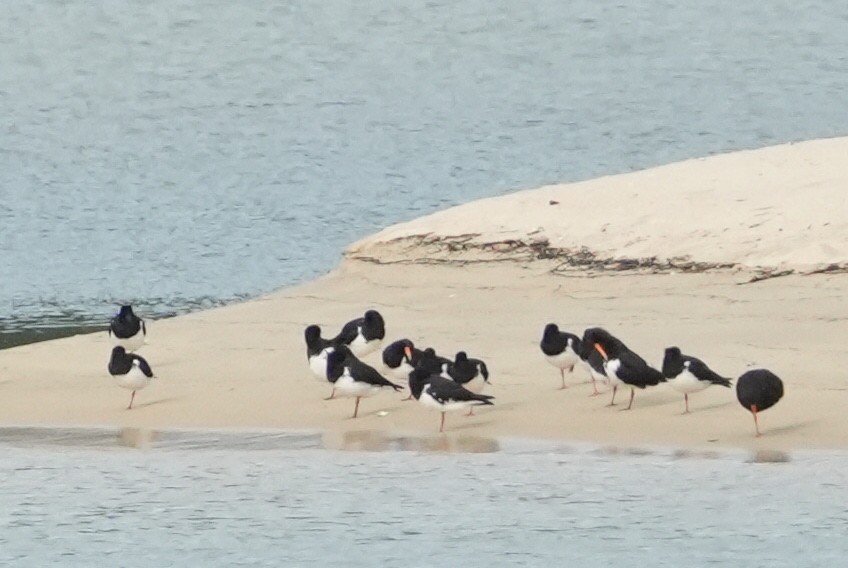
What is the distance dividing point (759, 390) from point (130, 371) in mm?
4270

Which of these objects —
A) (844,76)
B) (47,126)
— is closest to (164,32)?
(47,126)

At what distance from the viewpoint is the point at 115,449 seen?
12750 mm

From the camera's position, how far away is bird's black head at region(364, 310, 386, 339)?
14438 millimetres

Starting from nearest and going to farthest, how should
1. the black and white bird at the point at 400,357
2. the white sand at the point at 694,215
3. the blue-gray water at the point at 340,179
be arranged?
the blue-gray water at the point at 340,179, the black and white bird at the point at 400,357, the white sand at the point at 694,215

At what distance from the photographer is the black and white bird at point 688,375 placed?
492 inches

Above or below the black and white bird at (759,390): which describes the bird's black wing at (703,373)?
above

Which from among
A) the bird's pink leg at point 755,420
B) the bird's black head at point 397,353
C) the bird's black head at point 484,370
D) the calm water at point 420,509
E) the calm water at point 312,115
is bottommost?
the calm water at point 420,509

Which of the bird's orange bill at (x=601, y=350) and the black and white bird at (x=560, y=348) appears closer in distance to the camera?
the bird's orange bill at (x=601, y=350)

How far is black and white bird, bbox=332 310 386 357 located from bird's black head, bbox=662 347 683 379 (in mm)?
2484

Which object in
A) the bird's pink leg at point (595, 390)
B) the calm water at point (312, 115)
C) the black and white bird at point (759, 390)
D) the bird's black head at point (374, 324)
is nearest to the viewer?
the black and white bird at point (759, 390)

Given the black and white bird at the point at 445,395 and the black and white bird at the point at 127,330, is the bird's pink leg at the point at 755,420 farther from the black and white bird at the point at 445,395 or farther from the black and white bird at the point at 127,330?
the black and white bird at the point at 127,330

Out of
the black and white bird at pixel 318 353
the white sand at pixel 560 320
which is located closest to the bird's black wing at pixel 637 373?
the white sand at pixel 560 320

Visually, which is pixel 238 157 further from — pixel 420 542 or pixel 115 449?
pixel 420 542

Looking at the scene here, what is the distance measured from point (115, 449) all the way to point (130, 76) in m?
25.6
